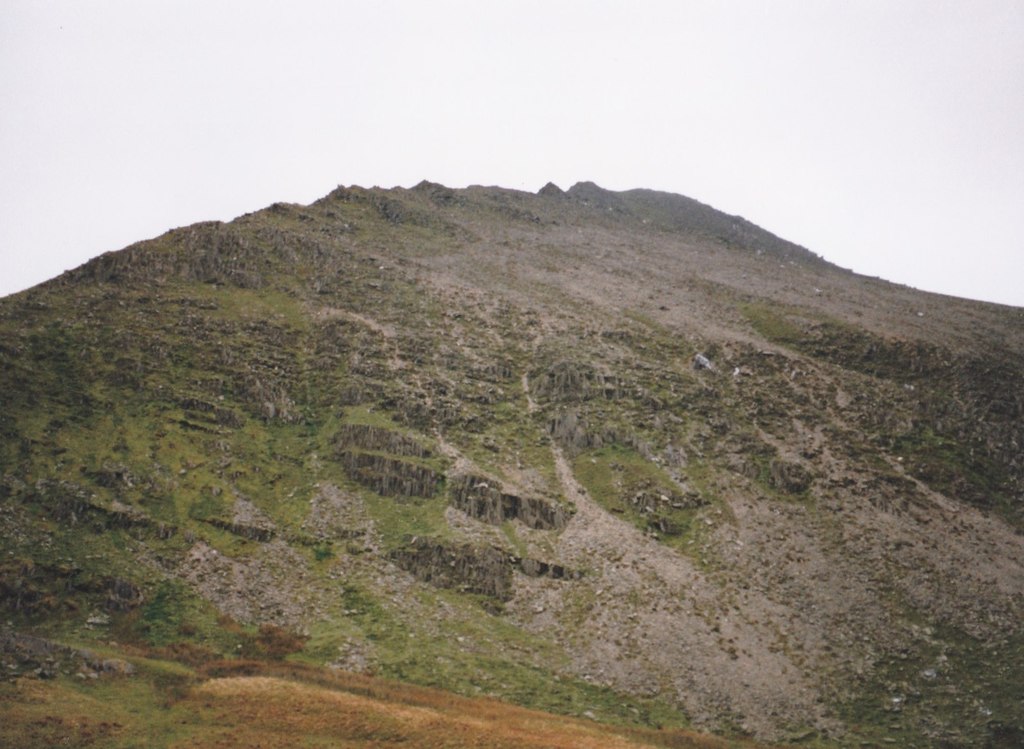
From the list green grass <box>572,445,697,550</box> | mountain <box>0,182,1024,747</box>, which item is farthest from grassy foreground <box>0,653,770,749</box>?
green grass <box>572,445,697,550</box>

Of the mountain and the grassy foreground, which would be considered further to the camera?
the mountain

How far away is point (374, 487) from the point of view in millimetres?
69875

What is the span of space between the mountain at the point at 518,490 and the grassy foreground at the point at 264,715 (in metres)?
1.08

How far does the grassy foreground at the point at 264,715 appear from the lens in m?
32.8

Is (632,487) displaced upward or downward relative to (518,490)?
upward

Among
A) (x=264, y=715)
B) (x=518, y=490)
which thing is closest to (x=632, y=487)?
(x=518, y=490)

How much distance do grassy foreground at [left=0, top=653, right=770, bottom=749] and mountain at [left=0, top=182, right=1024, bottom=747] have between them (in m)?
1.08

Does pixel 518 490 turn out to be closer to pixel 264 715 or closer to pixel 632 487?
pixel 632 487

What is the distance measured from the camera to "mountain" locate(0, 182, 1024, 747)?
161ft

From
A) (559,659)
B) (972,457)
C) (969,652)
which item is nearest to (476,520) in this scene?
(559,659)

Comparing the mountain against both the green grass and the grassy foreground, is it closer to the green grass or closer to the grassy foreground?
the green grass

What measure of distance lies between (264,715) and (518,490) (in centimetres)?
3725

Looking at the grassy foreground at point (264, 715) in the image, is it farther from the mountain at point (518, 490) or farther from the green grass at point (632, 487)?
the green grass at point (632, 487)

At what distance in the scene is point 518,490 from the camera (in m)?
70.8
